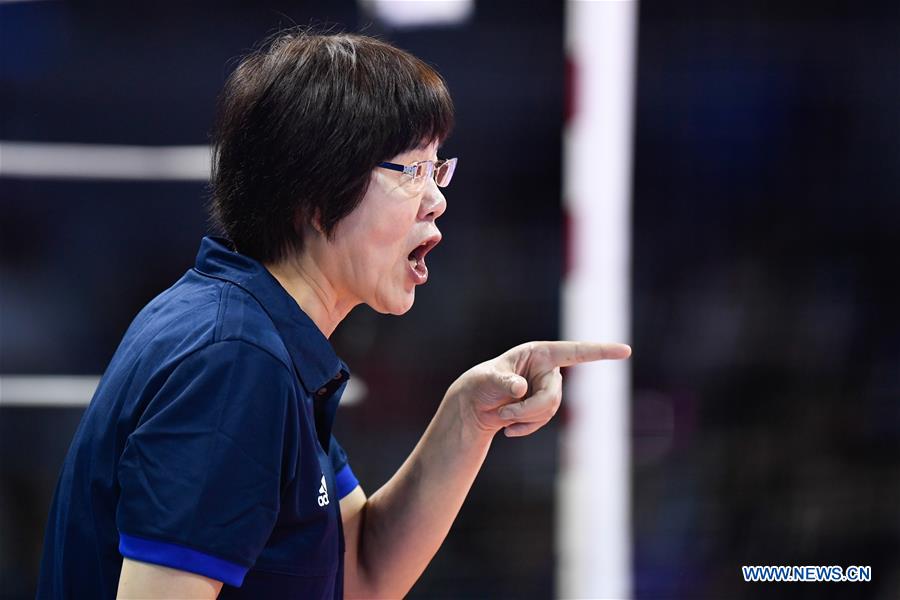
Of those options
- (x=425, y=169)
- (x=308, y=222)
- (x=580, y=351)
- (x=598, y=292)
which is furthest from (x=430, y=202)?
(x=598, y=292)

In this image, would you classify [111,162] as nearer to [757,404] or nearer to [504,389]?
[504,389]

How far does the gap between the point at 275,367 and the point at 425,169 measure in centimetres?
35

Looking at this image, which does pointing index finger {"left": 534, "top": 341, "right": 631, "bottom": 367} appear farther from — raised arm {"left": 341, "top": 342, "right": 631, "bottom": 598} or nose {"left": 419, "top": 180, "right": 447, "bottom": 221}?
nose {"left": 419, "top": 180, "right": 447, "bottom": 221}

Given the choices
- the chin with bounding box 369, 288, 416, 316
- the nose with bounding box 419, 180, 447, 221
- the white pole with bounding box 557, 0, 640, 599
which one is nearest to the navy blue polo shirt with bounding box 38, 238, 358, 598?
the chin with bounding box 369, 288, 416, 316

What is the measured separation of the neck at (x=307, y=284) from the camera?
117 cm

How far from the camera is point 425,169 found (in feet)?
3.97

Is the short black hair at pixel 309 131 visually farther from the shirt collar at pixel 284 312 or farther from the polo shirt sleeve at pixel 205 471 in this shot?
the polo shirt sleeve at pixel 205 471

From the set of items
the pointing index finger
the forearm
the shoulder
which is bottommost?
the forearm

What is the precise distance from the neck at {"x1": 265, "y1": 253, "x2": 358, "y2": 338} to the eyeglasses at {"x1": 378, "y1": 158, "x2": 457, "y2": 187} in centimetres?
15

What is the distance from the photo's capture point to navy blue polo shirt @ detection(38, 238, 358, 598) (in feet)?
3.00

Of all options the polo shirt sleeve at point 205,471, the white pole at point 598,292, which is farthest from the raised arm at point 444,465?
the white pole at point 598,292

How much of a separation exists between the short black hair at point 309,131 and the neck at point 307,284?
2 centimetres

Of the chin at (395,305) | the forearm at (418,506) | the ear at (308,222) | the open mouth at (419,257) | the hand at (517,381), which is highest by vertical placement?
the ear at (308,222)

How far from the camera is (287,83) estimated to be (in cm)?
113
